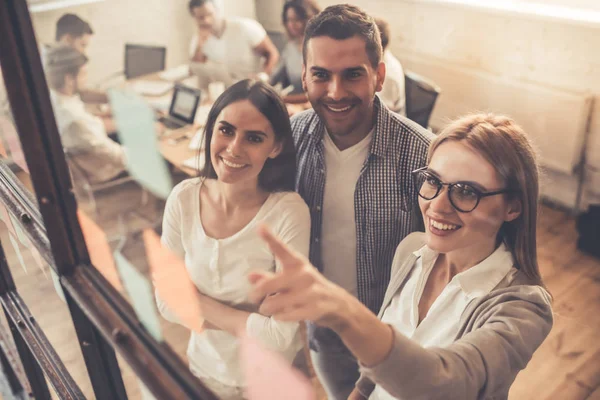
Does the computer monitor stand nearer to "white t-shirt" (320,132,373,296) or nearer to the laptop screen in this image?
the laptop screen

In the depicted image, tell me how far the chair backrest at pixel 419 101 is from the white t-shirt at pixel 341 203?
0.07 meters

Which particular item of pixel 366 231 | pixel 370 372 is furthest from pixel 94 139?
pixel 370 372

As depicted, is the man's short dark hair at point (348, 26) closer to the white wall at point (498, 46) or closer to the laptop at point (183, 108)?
the white wall at point (498, 46)

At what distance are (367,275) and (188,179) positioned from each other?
→ 0.88 ft

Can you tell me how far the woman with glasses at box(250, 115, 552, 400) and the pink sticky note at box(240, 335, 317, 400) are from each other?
84 mm

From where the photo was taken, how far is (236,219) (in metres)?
0.62

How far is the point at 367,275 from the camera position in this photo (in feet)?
1.85

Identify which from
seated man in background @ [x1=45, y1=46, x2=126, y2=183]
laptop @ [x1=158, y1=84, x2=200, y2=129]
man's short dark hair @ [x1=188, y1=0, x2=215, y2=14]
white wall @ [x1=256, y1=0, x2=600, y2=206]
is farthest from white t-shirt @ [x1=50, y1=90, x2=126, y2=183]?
white wall @ [x1=256, y1=0, x2=600, y2=206]

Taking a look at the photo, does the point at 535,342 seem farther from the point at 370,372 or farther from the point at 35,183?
the point at 35,183

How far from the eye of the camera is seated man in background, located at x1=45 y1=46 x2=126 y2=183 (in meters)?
0.82

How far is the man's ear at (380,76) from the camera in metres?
0.57

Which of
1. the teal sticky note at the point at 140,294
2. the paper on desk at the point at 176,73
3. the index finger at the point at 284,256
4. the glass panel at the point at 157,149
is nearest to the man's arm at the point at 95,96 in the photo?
the glass panel at the point at 157,149

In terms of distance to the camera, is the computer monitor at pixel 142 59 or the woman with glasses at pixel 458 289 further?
the computer monitor at pixel 142 59

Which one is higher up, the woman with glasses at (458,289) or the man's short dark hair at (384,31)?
the man's short dark hair at (384,31)
